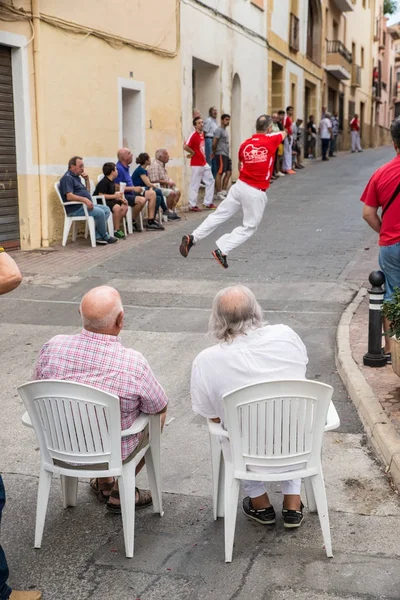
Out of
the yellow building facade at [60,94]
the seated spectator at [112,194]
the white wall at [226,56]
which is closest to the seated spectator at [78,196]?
the seated spectator at [112,194]

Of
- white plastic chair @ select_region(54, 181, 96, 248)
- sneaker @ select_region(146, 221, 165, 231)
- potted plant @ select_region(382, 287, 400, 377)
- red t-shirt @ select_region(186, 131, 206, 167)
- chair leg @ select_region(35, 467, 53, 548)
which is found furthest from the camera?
red t-shirt @ select_region(186, 131, 206, 167)

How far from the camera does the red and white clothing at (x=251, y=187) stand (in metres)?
9.54

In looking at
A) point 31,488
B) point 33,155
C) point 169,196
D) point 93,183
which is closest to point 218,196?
point 169,196

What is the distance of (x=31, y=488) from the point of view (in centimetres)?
441

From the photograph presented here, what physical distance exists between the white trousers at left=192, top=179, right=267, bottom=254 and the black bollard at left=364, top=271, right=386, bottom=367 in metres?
3.51

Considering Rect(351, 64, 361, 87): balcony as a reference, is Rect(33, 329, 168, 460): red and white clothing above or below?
below

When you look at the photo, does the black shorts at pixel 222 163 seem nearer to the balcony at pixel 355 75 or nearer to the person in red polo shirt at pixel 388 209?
the person in red polo shirt at pixel 388 209

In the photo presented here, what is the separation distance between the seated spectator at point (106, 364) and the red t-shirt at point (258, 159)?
605cm

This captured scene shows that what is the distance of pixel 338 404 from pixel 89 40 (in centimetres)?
1000

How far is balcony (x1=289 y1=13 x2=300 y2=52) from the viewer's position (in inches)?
1110

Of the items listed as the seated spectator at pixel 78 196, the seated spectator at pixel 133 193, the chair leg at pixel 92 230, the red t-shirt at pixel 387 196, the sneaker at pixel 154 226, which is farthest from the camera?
the sneaker at pixel 154 226

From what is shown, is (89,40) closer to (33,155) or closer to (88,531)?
(33,155)

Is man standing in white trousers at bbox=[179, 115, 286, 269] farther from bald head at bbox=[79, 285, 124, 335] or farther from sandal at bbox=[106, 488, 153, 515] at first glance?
bald head at bbox=[79, 285, 124, 335]

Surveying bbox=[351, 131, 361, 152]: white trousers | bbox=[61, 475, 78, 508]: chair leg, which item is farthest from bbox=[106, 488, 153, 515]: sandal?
bbox=[351, 131, 361, 152]: white trousers
